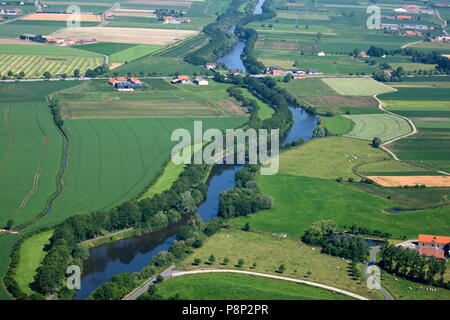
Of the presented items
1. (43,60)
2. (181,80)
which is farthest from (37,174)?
(43,60)

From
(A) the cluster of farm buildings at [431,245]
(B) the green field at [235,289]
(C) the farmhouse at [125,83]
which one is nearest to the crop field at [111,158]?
(B) the green field at [235,289]

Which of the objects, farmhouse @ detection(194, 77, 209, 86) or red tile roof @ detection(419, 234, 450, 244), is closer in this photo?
red tile roof @ detection(419, 234, 450, 244)

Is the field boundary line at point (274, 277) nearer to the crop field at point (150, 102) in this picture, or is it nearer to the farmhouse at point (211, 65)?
the crop field at point (150, 102)

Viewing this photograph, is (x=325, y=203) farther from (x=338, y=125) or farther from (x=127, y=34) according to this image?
(x=127, y=34)

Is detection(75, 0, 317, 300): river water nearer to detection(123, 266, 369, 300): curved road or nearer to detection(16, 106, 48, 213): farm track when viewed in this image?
detection(123, 266, 369, 300): curved road

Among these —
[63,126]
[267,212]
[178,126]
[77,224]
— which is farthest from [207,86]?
[77,224]

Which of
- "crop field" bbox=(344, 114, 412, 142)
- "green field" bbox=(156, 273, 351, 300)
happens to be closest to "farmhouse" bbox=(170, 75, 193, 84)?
"crop field" bbox=(344, 114, 412, 142)
